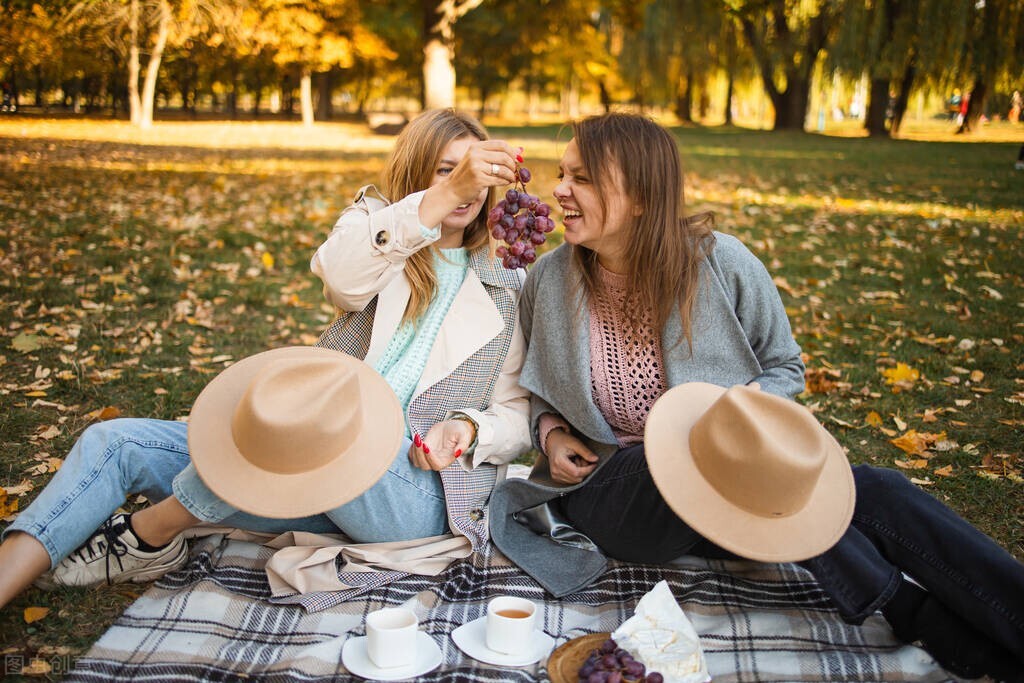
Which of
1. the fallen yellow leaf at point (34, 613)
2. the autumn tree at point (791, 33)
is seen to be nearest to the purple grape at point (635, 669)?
the fallen yellow leaf at point (34, 613)

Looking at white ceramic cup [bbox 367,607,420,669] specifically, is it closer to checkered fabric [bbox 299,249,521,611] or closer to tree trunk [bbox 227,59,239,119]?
checkered fabric [bbox 299,249,521,611]

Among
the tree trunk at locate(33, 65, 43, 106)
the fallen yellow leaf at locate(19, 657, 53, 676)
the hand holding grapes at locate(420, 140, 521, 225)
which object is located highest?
the tree trunk at locate(33, 65, 43, 106)

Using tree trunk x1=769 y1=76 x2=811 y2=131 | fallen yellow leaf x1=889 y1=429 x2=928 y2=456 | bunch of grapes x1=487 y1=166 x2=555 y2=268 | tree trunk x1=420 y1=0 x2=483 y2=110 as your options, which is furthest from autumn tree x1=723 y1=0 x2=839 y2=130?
bunch of grapes x1=487 y1=166 x2=555 y2=268

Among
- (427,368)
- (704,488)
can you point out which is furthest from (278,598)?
(704,488)

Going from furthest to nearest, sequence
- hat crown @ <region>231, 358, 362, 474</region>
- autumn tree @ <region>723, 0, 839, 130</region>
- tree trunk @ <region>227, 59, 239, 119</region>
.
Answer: tree trunk @ <region>227, 59, 239, 119</region>, autumn tree @ <region>723, 0, 839, 130</region>, hat crown @ <region>231, 358, 362, 474</region>

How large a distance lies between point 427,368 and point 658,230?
949 millimetres

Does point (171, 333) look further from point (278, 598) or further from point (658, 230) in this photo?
point (658, 230)

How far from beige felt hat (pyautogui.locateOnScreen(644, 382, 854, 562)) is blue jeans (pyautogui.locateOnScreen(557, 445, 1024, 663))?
206 mm

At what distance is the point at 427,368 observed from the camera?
306cm

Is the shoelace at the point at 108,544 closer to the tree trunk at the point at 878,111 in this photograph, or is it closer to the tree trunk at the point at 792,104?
the tree trunk at the point at 878,111

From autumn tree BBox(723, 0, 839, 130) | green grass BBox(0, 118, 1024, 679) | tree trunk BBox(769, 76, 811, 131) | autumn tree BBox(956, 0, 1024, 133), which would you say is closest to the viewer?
green grass BBox(0, 118, 1024, 679)

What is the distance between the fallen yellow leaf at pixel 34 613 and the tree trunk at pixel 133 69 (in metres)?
11.3

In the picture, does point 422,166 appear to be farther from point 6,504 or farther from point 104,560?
point 6,504

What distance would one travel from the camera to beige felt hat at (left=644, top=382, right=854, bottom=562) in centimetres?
222
